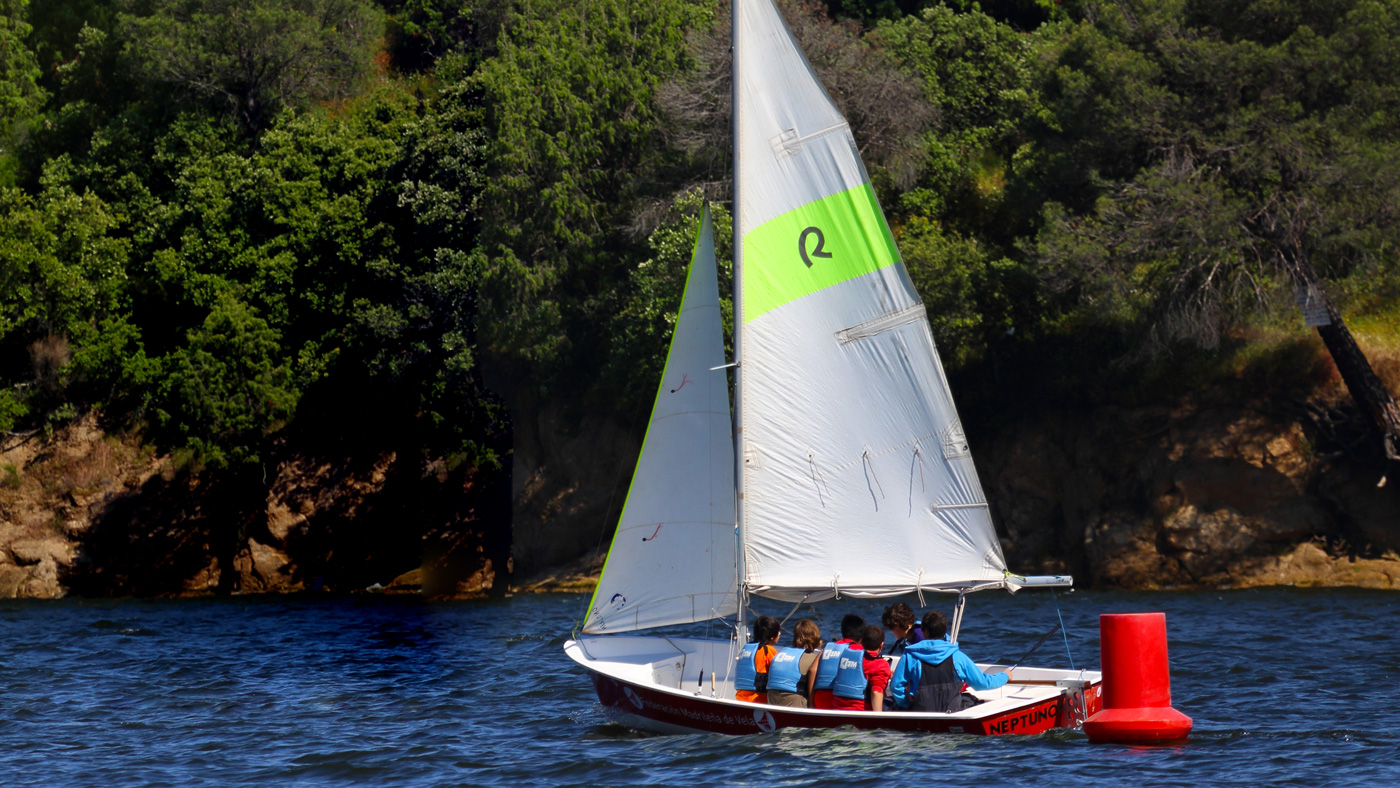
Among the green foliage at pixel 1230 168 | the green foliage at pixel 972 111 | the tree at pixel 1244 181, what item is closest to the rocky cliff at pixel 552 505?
the tree at pixel 1244 181

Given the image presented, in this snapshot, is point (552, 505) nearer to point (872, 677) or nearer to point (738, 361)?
point (738, 361)

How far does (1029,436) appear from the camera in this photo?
148 ft

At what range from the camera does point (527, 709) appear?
22250 millimetres

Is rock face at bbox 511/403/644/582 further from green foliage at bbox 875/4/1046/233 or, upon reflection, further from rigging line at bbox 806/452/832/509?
rigging line at bbox 806/452/832/509

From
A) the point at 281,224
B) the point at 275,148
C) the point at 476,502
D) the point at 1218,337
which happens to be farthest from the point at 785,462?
the point at 275,148

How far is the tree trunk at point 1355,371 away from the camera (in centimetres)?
3903

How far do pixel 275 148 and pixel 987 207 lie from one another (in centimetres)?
2613

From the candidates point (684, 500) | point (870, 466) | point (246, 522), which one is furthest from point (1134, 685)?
point (246, 522)

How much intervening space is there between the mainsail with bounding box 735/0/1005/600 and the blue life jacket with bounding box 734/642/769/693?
0.96 metres

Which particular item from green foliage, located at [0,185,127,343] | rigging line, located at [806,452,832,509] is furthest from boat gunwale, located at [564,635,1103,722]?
green foliage, located at [0,185,127,343]

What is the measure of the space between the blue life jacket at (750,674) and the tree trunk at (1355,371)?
2724cm

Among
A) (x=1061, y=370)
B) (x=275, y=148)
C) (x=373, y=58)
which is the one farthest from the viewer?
(x=373, y=58)

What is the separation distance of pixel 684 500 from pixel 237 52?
154 ft

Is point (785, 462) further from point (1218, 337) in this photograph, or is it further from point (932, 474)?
point (1218, 337)
